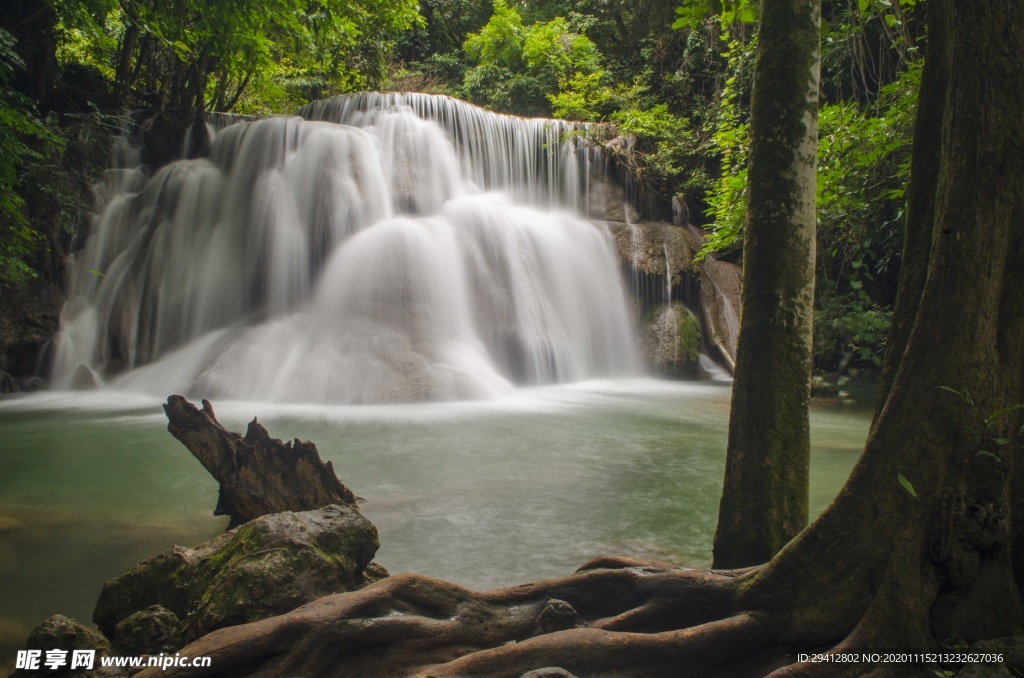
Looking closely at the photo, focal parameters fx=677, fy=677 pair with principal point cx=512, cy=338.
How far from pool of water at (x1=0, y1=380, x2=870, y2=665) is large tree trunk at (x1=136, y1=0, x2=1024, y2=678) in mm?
1507

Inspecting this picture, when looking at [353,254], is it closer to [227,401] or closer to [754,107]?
[227,401]

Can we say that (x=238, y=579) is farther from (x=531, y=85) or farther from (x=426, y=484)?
(x=531, y=85)

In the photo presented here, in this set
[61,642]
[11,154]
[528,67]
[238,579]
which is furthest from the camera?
[528,67]

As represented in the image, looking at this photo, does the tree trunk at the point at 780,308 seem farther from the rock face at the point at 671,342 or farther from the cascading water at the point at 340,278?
the rock face at the point at 671,342

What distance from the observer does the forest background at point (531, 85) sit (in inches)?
306

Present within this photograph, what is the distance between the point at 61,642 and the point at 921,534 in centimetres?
330

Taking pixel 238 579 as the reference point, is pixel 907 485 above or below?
above

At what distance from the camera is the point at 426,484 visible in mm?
6176

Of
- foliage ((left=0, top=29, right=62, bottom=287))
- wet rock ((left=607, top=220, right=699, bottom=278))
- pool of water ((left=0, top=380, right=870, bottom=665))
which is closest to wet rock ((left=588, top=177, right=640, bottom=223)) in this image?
wet rock ((left=607, top=220, right=699, bottom=278))

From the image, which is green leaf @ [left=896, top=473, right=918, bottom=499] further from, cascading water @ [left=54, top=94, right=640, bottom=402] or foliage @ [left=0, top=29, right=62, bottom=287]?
foliage @ [left=0, top=29, right=62, bottom=287]

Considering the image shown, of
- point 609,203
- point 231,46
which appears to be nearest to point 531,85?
point 609,203

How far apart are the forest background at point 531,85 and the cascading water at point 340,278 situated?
175cm

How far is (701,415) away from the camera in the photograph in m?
10.5

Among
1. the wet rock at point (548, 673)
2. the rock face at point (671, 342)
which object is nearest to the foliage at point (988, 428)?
the wet rock at point (548, 673)
